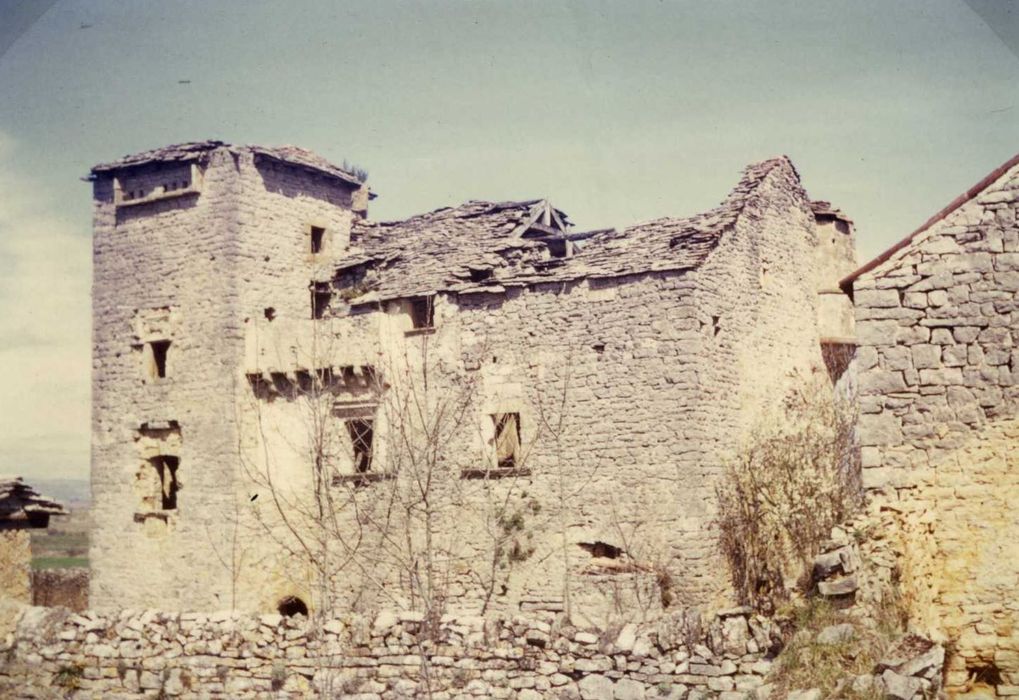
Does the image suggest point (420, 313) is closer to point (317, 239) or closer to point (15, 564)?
point (317, 239)

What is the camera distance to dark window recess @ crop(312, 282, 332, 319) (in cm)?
2239

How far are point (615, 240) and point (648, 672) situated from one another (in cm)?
1146

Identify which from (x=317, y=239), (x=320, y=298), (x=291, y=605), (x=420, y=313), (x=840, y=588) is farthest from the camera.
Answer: (x=317, y=239)

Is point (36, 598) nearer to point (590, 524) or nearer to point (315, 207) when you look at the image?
point (315, 207)

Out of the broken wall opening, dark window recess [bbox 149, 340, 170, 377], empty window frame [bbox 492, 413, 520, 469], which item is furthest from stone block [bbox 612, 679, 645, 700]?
dark window recess [bbox 149, 340, 170, 377]

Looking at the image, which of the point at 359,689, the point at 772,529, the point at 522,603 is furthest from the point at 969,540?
the point at 522,603

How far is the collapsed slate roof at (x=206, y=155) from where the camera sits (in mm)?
21359

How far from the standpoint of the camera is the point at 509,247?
68.5 ft

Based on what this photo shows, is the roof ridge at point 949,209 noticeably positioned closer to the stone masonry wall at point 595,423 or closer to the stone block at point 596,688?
the stone block at point 596,688

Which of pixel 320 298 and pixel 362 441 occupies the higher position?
pixel 320 298

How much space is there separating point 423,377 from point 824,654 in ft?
38.8

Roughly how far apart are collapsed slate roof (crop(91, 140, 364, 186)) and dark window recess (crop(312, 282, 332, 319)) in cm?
234

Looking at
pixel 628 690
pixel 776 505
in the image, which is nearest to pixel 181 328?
pixel 776 505

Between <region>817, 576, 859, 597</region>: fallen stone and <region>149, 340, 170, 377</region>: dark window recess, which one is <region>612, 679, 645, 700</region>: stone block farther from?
<region>149, 340, 170, 377</region>: dark window recess
